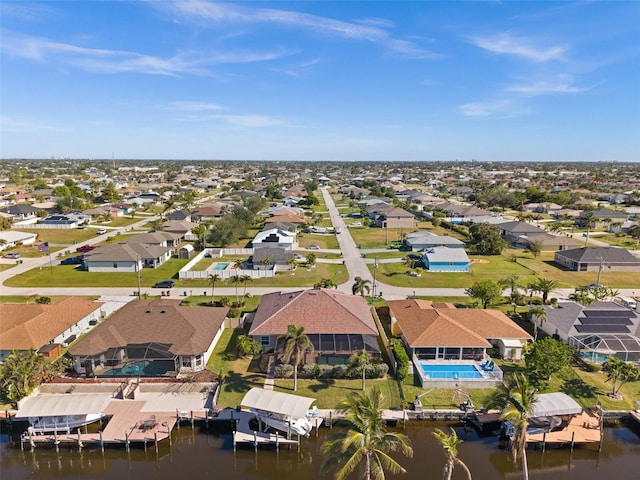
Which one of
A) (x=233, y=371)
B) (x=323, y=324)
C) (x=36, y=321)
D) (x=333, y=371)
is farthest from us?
(x=36, y=321)

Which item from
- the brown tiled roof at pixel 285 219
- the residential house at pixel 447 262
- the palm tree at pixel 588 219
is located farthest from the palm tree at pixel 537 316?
the palm tree at pixel 588 219

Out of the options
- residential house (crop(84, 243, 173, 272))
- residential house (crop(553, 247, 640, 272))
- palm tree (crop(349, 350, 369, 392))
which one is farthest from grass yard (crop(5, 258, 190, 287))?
residential house (crop(553, 247, 640, 272))

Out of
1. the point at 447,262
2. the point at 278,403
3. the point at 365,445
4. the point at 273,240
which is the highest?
the point at 273,240

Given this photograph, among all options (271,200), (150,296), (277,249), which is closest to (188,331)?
(150,296)

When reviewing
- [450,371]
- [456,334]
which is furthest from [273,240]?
[450,371]

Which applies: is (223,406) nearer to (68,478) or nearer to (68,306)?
(68,478)

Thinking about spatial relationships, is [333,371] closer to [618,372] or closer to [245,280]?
[618,372]
